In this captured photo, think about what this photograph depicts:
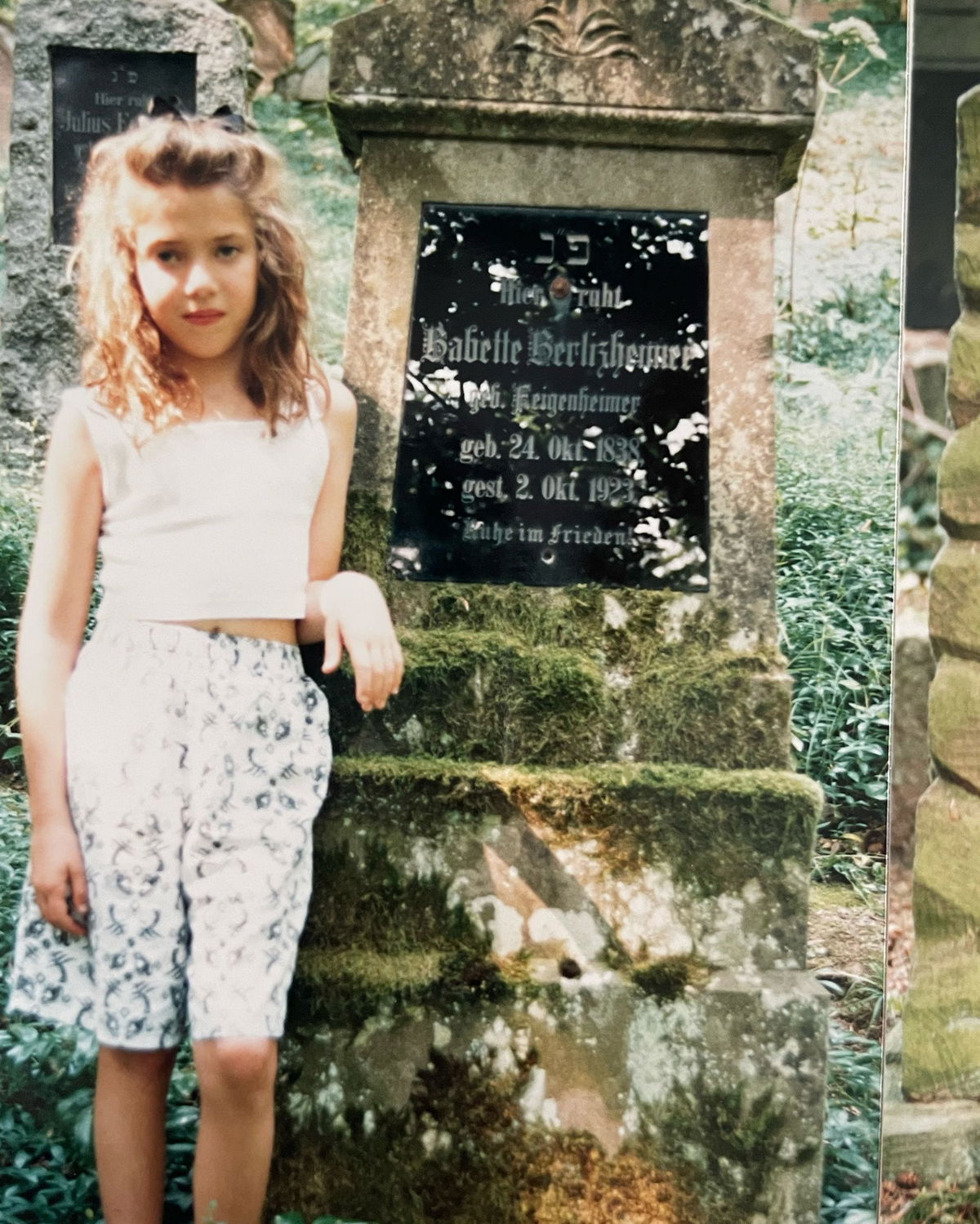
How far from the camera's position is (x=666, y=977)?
2740mm

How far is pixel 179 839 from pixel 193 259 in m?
1.22

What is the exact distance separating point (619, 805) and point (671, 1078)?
62cm

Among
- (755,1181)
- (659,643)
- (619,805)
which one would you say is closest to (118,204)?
(659,643)

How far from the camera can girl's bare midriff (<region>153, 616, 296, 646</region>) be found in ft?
8.43

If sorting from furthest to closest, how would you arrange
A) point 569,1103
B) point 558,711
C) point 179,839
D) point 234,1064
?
point 558,711
point 569,1103
point 179,839
point 234,1064

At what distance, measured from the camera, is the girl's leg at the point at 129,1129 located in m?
2.58

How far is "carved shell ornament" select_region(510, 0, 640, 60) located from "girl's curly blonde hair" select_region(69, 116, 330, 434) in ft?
2.16

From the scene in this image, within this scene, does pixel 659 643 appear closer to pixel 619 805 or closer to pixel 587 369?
pixel 619 805

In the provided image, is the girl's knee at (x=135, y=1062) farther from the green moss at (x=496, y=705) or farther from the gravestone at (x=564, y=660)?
the green moss at (x=496, y=705)

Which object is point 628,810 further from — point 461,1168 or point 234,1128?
point 234,1128

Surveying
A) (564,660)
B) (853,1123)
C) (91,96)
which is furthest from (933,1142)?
(91,96)

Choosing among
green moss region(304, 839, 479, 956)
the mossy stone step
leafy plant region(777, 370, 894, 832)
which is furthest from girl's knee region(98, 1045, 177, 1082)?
leafy plant region(777, 370, 894, 832)

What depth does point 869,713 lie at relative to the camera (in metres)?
2.99

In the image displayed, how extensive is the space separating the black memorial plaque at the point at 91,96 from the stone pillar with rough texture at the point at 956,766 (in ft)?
6.54
